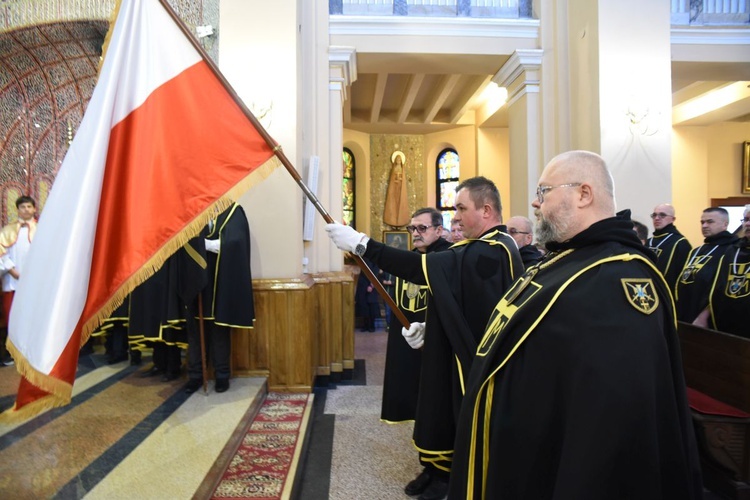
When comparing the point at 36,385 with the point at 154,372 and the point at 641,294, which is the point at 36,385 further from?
the point at 154,372

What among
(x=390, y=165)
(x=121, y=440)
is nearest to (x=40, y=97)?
(x=121, y=440)

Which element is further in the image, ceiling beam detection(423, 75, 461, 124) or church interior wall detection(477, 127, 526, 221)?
church interior wall detection(477, 127, 526, 221)

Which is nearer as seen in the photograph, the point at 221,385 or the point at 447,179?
the point at 221,385

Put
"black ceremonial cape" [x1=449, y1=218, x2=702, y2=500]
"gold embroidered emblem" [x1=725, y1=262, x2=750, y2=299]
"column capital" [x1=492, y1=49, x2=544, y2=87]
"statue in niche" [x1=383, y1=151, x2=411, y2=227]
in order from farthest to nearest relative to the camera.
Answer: "statue in niche" [x1=383, y1=151, x2=411, y2=227] → "column capital" [x1=492, y1=49, x2=544, y2=87] → "gold embroidered emblem" [x1=725, y1=262, x2=750, y2=299] → "black ceremonial cape" [x1=449, y1=218, x2=702, y2=500]

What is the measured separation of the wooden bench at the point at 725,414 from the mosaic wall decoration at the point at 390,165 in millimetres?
9793

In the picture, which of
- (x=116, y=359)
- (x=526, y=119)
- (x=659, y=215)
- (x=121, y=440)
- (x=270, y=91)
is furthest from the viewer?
(x=526, y=119)

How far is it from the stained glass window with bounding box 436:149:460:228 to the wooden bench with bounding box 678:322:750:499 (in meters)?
9.56

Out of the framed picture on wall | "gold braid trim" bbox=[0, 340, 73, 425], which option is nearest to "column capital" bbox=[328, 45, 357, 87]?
"gold braid trim" bbox=[0, 340, 73, 425]

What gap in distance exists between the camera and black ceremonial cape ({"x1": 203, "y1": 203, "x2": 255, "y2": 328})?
388 cm

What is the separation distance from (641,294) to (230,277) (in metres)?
3.27

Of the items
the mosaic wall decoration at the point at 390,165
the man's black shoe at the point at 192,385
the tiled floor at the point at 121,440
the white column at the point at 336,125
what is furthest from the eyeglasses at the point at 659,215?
the mosaic wall decoration at the point at 390,165

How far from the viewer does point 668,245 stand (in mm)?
5047

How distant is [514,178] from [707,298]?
3.28 meters

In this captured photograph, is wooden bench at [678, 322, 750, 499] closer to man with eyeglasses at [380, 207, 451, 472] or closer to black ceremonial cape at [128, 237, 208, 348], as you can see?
man with eyeglasses at [380, 207, 451, 472]
